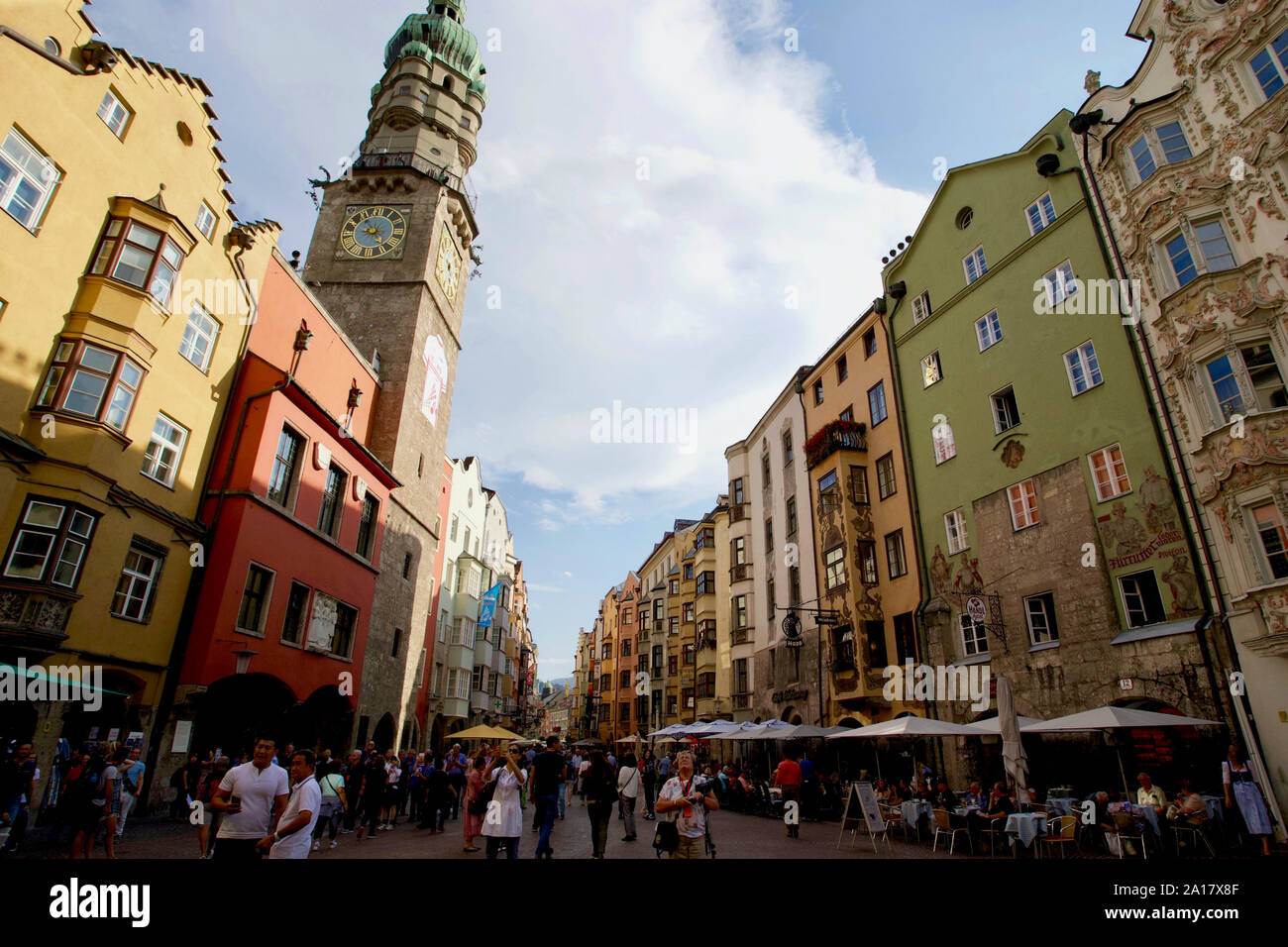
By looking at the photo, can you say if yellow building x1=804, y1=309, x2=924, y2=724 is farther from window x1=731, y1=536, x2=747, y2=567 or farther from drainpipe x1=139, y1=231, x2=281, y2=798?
drainpipe x1=139, y1=231, x2=281, y2=798

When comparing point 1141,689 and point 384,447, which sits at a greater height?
point 384,447

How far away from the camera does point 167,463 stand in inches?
672

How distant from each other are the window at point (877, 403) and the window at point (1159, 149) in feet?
38.7

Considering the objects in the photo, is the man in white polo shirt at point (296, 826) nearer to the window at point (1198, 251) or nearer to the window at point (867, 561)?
the window at point (1198, 251)

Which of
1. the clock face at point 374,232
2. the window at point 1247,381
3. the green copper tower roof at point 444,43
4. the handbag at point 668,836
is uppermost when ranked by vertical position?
the green copper tower roof at point 444,43

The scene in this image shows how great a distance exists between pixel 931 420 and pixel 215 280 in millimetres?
24135

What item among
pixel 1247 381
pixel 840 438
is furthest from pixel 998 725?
pixel 840 438

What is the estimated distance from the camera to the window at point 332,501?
2320 cm

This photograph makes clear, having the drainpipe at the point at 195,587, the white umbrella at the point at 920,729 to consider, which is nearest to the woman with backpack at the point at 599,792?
the white umbrella at the point at 920,729

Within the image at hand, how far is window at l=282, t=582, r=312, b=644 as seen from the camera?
2062 cm

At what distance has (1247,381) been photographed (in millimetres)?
15305

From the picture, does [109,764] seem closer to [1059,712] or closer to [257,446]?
[257,446]
